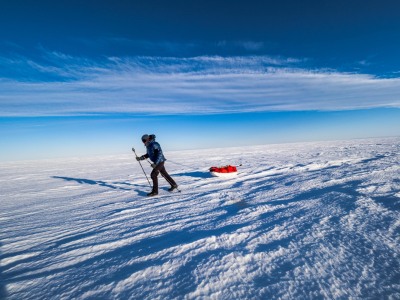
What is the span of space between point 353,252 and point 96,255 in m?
3.05

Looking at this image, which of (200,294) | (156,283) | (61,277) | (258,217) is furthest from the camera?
(258,217)

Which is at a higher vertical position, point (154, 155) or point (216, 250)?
point (154, 155)

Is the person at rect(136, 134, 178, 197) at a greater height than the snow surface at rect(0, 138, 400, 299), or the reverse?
the person at rect(136, 134, 178, 197)

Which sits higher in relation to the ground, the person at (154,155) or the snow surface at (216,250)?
the person at (154,155)

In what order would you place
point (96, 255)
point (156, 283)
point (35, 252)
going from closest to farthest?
point (156, 283) < point (96, 255) < point (35, 252)

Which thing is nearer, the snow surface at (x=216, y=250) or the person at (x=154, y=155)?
the snow surface at (x=216, y=250)

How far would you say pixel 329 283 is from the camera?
2.02 metres

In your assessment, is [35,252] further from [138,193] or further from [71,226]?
[138,193]

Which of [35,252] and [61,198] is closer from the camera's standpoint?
[35,252]

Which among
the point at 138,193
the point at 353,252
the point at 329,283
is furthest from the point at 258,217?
the point at 138,193

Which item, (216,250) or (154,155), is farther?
(154,155)

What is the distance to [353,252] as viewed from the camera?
8.07 ft

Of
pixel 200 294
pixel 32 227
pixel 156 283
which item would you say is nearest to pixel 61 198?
pixel 32 227

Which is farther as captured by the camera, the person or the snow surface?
the person
